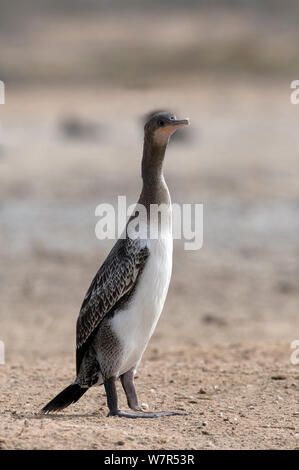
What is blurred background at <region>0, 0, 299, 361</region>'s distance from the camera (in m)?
13.4

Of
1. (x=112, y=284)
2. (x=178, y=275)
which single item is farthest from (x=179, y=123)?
(x=178, y=275)

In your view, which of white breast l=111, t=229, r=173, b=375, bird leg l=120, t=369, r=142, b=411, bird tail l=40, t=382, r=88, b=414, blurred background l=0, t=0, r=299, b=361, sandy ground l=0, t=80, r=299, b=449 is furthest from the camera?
blurred background l=0, t=0, r=299, b=361

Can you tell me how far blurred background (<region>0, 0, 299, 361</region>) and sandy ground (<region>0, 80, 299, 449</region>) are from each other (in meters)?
0.05

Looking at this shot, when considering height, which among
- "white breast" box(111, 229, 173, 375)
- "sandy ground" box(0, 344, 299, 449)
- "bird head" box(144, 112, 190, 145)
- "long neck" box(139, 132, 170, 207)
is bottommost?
"sandy ground" box(0, 344, 299, 449)

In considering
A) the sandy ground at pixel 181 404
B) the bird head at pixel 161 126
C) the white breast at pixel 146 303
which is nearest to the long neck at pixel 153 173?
the bird head at pixel 161 126

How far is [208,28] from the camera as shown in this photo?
4431 centimetres

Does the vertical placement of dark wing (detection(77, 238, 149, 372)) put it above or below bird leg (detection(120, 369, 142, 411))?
above

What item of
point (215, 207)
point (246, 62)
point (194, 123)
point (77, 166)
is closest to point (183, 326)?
point (215, 207)

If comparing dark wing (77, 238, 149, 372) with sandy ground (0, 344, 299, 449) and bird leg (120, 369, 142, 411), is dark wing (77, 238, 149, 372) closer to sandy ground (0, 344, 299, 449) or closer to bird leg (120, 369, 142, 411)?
bird leg (120, 369, 142, 411)

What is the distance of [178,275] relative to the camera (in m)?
14.7

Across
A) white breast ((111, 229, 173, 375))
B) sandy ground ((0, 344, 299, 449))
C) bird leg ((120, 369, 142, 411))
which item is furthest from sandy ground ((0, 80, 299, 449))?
white breast ((111, 229, 173, 375))

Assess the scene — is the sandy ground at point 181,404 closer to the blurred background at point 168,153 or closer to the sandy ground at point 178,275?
the sandy ground at point 178,275

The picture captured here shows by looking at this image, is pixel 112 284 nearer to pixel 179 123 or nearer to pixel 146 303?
pixel 146 303

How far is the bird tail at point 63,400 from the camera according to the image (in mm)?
7078
